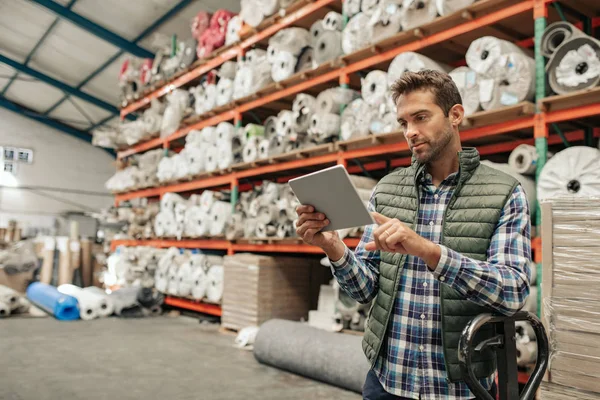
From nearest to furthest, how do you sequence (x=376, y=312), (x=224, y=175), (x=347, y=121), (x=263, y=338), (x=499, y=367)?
(x=499, y=367)
(x=376, y=312)
(x=263, y=338)
(x=347, y=121)
(x=224, y=175)

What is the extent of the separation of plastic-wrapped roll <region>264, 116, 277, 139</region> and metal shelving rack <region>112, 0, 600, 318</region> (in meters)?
0.27

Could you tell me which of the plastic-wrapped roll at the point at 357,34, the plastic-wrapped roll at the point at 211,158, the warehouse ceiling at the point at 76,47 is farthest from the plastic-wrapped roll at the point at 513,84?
the warehouse ceiling at the point at 76,47

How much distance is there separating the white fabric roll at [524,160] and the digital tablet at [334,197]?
9.46ft

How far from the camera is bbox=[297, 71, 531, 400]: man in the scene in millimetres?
1686

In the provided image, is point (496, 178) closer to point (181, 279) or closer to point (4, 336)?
point (4, 336)

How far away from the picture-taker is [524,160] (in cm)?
420

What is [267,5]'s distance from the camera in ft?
23.4

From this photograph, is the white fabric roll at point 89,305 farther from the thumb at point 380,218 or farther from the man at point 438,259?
the thumb at point 380,218

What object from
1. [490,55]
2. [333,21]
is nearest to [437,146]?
[490,55]

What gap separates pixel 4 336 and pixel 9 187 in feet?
45.3

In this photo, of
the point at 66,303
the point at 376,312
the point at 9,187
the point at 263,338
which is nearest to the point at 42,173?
the point at 9,187

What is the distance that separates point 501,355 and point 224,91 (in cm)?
701

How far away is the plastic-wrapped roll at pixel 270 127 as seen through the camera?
23.3 ft

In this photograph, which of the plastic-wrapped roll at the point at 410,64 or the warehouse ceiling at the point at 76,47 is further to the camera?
the warehouse ceiling at the point at 76,47
